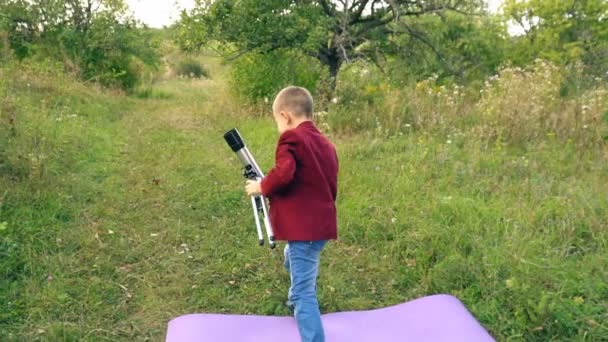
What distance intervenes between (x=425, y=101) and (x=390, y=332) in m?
4.65

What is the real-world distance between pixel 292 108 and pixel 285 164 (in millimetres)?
312

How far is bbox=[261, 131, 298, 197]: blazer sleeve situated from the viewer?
2424 mm

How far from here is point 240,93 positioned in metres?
10.3

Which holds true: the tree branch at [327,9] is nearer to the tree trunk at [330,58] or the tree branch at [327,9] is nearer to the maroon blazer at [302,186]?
the tree trunk at [330,58]

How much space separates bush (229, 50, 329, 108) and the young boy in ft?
22.5

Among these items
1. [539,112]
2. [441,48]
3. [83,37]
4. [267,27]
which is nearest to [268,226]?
[539,112]

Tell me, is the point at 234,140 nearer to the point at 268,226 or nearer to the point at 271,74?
the point at 268,226

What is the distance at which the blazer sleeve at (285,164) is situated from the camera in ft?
7.95

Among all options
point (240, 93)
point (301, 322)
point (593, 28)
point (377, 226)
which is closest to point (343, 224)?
point (377, 226)

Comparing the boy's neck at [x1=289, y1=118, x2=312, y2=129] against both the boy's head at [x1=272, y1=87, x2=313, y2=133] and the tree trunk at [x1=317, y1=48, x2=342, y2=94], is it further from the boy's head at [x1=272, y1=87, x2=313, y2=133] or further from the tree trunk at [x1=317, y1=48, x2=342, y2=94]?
the tree trunk at [x1=317, y1=48, x2=342, y2=94]

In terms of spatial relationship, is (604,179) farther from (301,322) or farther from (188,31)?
(188,31)

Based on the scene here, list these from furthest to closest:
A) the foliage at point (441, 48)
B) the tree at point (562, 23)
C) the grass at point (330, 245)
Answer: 1. the tree at point (562, 23)
2. the foliage at point (441, 48)
3. the grass at point (330, 245)

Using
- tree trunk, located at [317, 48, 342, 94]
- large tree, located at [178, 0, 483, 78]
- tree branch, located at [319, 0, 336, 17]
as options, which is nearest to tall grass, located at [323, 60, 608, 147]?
large tree, located at [178, 0, 483, 78]

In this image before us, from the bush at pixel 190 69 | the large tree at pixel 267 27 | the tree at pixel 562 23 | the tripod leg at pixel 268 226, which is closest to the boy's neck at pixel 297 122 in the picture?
the tripod leg at pixel 268 226
